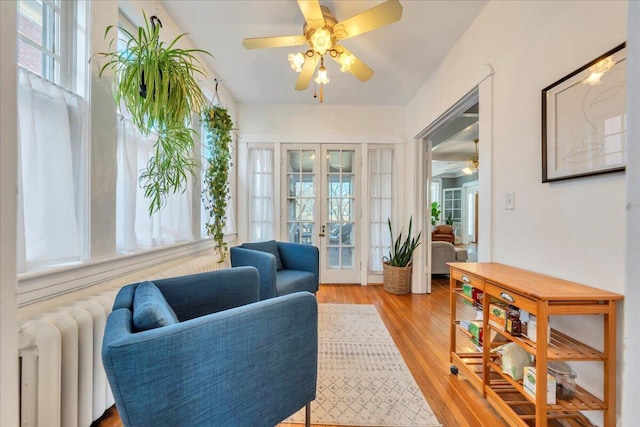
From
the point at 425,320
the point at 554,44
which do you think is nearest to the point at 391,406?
the point at 425,320

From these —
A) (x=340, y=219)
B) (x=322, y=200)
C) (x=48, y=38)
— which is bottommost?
(x=340, y=219)

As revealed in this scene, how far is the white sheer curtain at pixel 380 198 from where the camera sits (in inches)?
157

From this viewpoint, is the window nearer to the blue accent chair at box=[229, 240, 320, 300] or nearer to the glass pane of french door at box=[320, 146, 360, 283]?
the blue accent chair at box=[229, 240, 320, 300]

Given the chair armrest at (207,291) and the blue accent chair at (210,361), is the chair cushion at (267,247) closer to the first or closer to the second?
the chair armrest at (207,291)

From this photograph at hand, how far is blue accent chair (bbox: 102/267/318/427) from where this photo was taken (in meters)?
0.75

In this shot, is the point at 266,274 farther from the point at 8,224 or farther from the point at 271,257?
the point at 8,224

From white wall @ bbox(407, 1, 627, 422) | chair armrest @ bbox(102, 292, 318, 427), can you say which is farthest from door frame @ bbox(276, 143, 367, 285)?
chair armrest @ bbox(102, 292, 318, 427)

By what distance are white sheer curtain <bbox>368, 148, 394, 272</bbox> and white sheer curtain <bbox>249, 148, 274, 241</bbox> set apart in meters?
1.48

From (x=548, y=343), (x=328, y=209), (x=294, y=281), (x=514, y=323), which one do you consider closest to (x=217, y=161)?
(x=294, y=281)

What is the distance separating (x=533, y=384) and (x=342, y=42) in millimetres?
2778

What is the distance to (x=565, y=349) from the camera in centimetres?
124

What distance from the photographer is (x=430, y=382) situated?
68.7 inches

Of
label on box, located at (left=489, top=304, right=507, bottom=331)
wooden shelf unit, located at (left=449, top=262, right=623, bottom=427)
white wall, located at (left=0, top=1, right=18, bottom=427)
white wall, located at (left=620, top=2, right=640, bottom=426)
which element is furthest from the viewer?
label on box, located at (left=489, top=304, right=507, bottom=331)

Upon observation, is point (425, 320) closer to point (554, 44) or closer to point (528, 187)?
point (528, 187)
